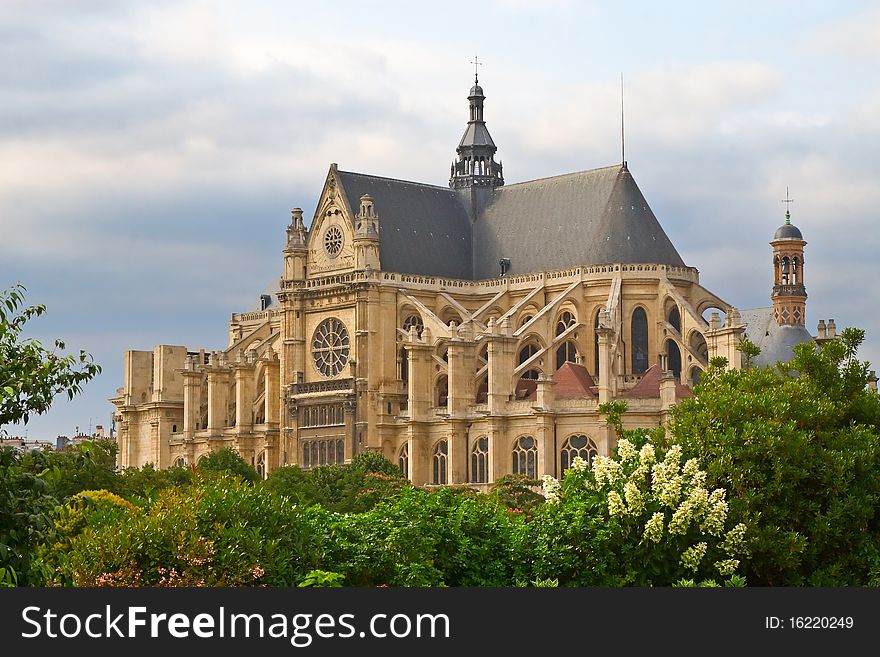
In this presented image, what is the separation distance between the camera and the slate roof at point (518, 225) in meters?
120

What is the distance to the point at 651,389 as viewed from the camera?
108m

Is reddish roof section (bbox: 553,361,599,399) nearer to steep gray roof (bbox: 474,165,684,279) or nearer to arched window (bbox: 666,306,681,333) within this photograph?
arched window (bbox: 666,306,681,333)

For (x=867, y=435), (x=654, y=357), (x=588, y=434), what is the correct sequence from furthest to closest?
(x=654, y=357) → (x=588, y=434) → (x=867, y=435)

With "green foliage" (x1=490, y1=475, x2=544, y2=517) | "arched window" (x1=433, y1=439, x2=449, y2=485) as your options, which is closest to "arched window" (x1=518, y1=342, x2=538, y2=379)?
"arched window" (x1=433, y1=439, x2=449, y2=485)

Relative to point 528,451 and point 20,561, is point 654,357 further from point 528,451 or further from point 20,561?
point 20,561

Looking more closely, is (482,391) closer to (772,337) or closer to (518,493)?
(772,337)

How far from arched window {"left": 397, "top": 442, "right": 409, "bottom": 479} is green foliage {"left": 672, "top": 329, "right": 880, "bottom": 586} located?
65.4m

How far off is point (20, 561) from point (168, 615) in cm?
781

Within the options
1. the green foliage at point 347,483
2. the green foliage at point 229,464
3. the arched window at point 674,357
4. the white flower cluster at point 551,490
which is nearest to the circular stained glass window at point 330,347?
the green foliage at point 229,464

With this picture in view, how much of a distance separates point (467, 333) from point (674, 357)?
511 inches

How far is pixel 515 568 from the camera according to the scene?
149 ft

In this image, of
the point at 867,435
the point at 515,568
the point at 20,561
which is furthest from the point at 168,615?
the point at 867,435

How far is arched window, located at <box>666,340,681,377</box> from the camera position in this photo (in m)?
115

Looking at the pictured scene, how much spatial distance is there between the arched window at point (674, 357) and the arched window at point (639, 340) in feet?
5.30
